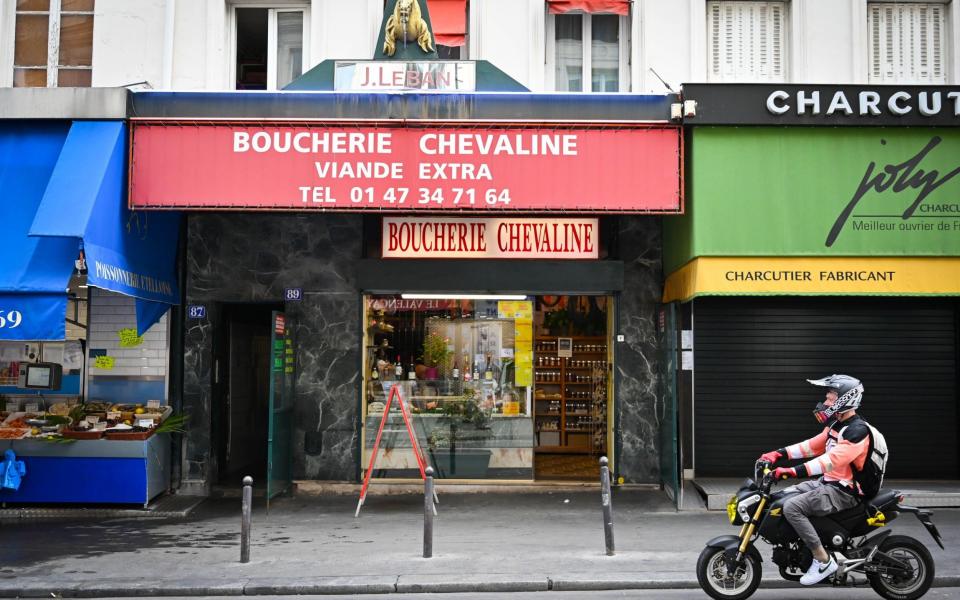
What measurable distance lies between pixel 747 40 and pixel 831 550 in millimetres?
8437

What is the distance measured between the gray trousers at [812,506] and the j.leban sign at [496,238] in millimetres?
6670

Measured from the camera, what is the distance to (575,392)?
674 inches

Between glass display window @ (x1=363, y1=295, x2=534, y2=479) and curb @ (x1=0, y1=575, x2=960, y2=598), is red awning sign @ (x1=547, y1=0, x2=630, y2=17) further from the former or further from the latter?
curb @ (x1=0, y1=575, x2=960, y2=598)

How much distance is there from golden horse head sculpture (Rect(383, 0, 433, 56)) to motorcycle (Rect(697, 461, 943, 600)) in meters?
7.79

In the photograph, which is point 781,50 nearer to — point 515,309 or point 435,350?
point 515,309

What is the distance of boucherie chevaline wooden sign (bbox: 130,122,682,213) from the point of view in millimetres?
11961

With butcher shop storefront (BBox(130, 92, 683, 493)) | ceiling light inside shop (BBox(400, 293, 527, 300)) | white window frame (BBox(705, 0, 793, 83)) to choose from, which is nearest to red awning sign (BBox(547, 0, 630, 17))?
white window frame (BBox(705, 0, 793, 83))

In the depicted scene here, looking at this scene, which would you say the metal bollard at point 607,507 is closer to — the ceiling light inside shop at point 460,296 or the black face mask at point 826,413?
the black face mask at point 826,413

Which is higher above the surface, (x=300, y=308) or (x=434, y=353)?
(x=300, y=308)

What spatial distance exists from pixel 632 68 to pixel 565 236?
8.98 ft

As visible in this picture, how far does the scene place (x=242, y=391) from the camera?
15.9 m

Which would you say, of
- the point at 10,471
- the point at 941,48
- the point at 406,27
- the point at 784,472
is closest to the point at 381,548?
the point at 784,472

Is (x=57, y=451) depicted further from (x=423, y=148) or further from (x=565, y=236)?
(x=565, y=236)

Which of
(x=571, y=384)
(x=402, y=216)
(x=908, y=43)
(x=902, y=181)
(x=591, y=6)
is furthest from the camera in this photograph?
(x=571, y=384)
